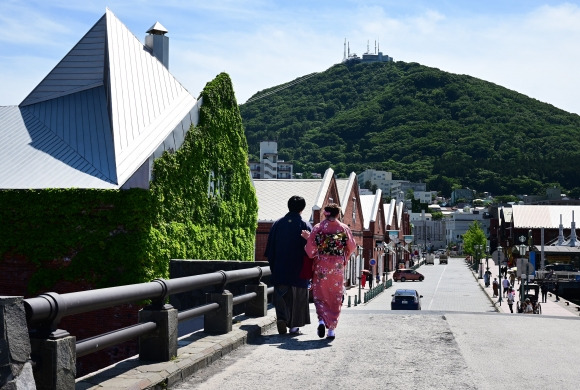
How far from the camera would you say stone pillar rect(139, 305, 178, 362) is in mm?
7426

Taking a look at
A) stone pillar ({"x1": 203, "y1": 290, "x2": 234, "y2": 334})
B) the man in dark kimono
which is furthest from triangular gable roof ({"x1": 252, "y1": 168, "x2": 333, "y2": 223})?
stone pillar ({"x1": 203, "y1": 290, "x2": 234, "y2": 334})

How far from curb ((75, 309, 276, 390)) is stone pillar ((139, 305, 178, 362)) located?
11cm

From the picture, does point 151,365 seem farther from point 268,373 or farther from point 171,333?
point 268,373

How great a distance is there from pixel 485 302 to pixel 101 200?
102ft

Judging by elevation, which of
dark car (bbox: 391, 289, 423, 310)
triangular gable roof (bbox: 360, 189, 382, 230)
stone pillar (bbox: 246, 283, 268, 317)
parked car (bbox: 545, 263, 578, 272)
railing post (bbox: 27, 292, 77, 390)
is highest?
triangular gable roof (bbox: 360, 189, 382, 230)

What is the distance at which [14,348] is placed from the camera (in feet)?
15.2

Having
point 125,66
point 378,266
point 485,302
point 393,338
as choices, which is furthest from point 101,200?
point 378,266

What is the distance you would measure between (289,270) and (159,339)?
321 cm

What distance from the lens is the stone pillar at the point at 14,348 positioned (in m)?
4.54

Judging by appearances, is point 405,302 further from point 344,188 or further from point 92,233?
point 344,188

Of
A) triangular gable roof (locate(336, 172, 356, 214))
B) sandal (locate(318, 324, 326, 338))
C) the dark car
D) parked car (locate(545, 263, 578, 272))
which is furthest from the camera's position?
parked car (locate(545, 263, 578, 272))

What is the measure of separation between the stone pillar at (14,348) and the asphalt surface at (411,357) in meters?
2.24

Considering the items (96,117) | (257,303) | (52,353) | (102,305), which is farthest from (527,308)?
(52,353)

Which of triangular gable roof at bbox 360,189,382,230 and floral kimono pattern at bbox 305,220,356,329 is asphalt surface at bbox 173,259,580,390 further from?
triangular gable roof at bbox 360,189,382,230
